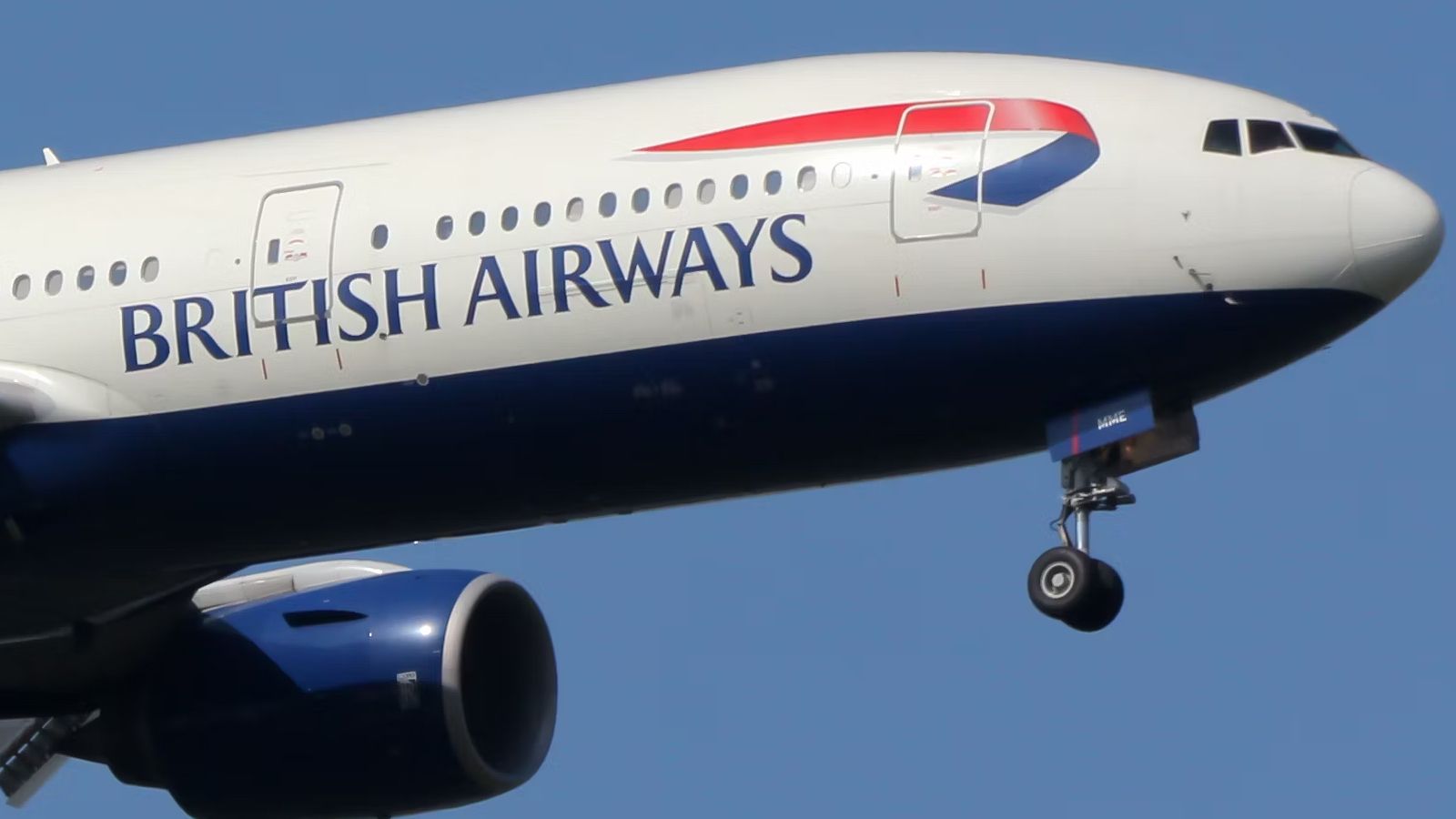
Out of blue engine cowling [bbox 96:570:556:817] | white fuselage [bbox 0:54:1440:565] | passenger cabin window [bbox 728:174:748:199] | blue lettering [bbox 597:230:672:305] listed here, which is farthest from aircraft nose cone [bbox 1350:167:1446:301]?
blue engine cowling [bbox 96:570:556:817]

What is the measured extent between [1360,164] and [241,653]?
1147 centimetres

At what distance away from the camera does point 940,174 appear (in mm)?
28016

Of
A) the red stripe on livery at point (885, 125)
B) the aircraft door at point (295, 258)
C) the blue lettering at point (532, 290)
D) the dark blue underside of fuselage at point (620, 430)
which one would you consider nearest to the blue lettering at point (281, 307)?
the aircraft door at point (295, 258)

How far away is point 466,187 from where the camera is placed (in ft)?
96.3

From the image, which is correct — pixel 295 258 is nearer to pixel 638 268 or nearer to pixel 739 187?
pixel 638 268

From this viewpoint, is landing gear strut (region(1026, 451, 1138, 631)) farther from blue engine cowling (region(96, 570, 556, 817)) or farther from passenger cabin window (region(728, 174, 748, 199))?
blue engine cowling (region(96, 570, 556, 817))

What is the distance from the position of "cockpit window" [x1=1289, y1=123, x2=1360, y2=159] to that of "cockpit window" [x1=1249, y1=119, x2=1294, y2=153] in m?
0.10

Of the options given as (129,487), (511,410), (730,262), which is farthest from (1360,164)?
(129,487)

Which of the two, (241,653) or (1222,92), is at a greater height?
(1222,92)

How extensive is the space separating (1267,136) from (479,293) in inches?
246

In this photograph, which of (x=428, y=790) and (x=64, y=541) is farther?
(x=428, y=790)

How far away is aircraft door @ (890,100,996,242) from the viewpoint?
1097 inches

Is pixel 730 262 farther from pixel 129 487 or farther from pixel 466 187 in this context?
pixel 129 487

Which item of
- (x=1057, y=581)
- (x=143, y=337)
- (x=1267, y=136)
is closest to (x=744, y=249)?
(x=1057, y=581)
